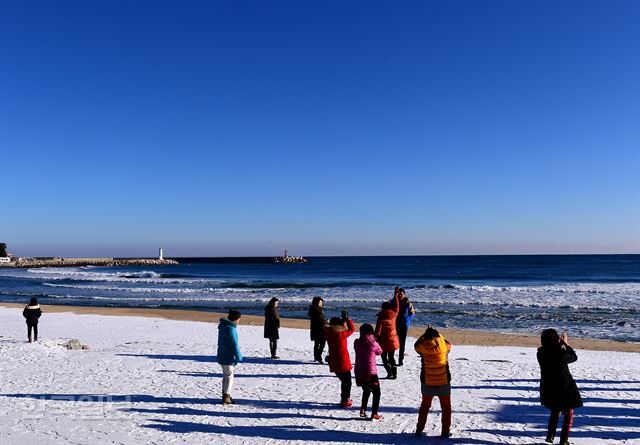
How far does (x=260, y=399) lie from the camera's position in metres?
8.20

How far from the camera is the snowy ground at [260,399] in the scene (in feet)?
21.3

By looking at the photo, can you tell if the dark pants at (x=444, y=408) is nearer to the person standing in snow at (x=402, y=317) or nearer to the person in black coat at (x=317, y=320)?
the person standing in snow at (x=402, y=317)

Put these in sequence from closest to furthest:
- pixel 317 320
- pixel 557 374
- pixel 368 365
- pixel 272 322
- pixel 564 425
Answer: pixel 557 374, pixel 564 425, pixel 368 365, pixel 317 320, pixel 272 322

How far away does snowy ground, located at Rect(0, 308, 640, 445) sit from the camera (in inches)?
256

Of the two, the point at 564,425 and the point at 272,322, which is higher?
the point at 272,322

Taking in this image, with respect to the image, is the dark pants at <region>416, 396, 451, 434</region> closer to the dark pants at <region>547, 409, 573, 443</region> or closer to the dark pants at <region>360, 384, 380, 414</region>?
the dark pants at <region>360, 384, 380, 414</region>

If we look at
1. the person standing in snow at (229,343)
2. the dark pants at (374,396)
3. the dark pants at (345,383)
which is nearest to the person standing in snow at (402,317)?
the dark pants at (345,383)

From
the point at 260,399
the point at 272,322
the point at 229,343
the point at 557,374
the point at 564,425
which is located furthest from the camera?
the point at 272,322

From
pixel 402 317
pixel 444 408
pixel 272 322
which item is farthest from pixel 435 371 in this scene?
pixel 272 322

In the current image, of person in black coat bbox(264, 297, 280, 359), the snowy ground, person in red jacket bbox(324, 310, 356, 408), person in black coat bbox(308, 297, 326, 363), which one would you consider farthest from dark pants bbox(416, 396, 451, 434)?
person in black coat bbox(264, 297, 280, 359)

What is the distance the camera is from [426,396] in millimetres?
6301

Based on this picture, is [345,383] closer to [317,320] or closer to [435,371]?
[435,371]

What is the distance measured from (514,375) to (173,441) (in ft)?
22.6

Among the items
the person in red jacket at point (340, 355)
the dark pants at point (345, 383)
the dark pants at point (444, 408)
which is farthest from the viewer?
the dark pants at point (345, 383)
